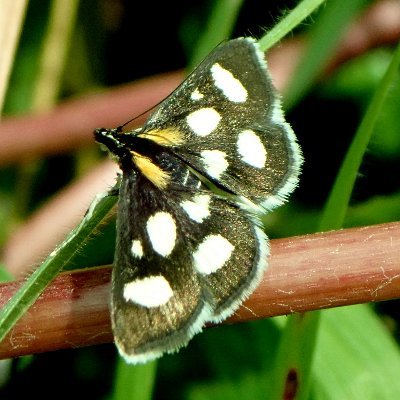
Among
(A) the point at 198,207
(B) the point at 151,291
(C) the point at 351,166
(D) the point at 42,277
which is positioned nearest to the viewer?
(D) the point at 42,277

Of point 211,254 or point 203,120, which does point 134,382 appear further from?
point 203,120

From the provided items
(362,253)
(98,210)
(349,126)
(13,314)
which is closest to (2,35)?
(98,210)

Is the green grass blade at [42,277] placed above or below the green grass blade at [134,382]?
above

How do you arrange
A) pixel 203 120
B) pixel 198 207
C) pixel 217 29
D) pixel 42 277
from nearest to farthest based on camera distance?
1. pixel 42 277
2. pixel 198 207
3. pixel 203 120
4. pixel 217 29

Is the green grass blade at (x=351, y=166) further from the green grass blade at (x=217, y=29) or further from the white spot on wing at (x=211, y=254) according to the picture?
the green grass blade at (x=217, y=29)

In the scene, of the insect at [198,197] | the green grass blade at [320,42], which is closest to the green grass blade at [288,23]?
the insect at [198,197]

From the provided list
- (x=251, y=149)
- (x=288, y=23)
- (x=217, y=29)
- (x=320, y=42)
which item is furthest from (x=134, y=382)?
(x=320, y=42)
